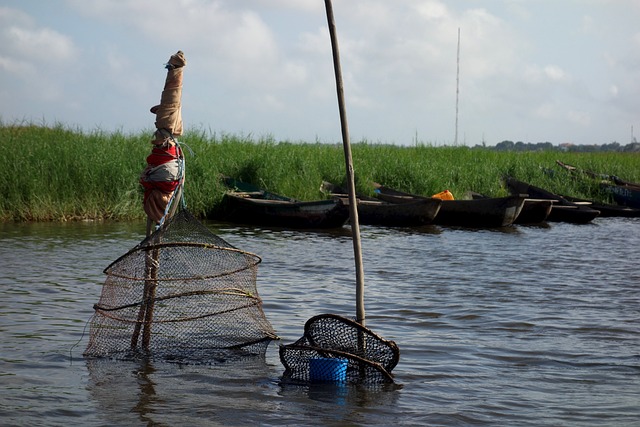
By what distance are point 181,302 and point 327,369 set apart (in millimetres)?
1311

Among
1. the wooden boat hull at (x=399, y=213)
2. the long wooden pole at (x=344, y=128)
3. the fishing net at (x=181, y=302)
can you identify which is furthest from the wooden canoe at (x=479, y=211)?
the long wooden pole at (x=344, y=128)

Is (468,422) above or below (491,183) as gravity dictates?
below

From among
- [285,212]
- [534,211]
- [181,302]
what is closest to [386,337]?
[181,302]

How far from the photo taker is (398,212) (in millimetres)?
16641

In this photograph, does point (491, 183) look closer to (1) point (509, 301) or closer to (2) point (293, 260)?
(2) point (293, 260)

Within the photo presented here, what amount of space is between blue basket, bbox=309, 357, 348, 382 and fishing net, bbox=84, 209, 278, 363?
2.19 feet

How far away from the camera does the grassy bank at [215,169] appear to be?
14586 mm

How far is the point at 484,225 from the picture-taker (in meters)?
17.3

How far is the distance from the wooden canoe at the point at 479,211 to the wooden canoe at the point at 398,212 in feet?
2.43

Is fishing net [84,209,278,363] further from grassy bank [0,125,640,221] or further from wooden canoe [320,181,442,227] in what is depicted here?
wooden canoe [320,181,442,227]

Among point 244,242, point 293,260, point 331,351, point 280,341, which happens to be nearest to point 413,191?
point 244,242

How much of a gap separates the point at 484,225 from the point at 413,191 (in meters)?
3.05

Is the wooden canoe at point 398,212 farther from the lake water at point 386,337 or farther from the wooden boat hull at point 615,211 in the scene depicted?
the wooden boat hull at point 615,211

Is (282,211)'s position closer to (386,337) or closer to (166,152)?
(386,337)
